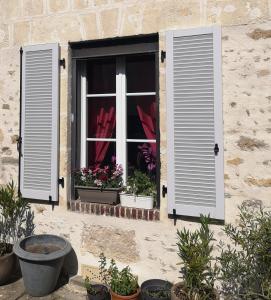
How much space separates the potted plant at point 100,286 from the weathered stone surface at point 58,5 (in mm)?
2875

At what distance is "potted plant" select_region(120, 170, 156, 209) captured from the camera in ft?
12.2

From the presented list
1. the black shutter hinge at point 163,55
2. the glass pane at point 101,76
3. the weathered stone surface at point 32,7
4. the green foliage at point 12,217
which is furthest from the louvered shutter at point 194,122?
the green foliage at point 12,217

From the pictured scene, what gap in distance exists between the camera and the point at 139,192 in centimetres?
384

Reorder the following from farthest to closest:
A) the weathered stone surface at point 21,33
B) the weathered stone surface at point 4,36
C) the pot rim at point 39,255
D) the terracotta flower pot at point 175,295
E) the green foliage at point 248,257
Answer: the weathered stone surface at point 4,36, the weathered stone surface at point 21,33, the pot rim at point 39,255, the terracotta flower pot at point 175,295, the green foliage at point 248,257

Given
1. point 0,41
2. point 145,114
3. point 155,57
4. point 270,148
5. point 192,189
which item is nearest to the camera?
point 270,148

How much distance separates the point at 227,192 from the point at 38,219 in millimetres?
2300

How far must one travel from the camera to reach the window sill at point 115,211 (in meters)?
3.64

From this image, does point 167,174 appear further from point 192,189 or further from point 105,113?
point 105,113

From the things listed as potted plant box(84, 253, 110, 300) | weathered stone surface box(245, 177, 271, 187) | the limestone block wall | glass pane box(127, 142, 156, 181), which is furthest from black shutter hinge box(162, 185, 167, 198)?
potted plant box(84, 253, 110, 300)

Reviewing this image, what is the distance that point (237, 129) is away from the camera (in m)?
3.29

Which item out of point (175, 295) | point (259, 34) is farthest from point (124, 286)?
point (259, 34)

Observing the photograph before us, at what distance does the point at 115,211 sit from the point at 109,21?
83.0 inches

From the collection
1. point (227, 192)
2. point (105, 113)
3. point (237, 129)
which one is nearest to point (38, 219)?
point (105, 113)

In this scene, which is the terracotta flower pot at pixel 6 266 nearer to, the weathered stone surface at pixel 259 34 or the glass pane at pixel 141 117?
the glass pane at pixel 141 117
